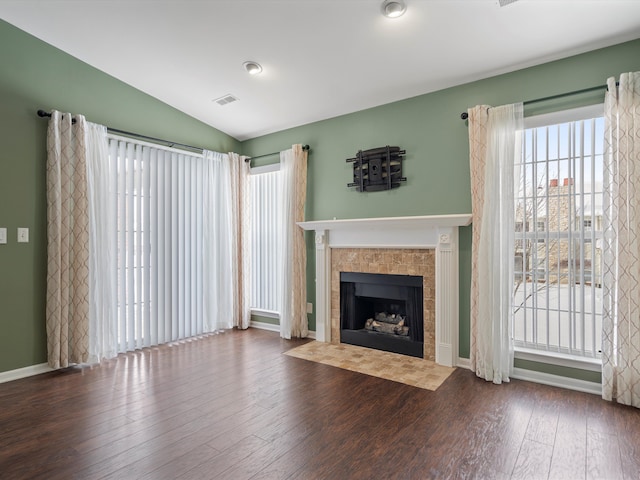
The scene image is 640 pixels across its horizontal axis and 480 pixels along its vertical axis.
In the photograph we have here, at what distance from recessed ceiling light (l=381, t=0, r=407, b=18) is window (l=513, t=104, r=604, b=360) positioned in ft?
4.90

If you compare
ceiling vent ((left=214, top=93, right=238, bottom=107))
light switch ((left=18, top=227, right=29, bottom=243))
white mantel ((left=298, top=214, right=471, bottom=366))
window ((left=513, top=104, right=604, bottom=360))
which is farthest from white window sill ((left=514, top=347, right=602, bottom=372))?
light switch ((left=18, top=227, right=29, bottom=243))

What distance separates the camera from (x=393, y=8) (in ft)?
8.24

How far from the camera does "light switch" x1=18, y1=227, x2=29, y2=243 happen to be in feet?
10.4

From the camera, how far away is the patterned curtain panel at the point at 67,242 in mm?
3242

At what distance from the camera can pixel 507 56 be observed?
296cm

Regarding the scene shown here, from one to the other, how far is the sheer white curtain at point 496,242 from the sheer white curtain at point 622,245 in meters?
0.63

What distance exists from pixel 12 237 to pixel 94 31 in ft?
6.32

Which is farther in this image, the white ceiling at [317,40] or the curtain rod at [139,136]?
the curtain rod at [139,136]

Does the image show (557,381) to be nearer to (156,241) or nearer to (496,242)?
(496,242)

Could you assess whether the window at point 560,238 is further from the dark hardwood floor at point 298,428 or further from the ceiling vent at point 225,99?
the ceiling vent at point 225,99

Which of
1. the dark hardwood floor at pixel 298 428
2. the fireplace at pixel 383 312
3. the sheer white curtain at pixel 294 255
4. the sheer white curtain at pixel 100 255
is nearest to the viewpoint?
the dark hardwood floor at pixel 298 428

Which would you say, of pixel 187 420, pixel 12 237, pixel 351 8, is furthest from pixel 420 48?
pixel 12 237

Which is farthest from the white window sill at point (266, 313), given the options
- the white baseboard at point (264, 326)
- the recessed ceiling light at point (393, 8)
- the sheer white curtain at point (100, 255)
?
the recessed ceiling light at point (393, 8)

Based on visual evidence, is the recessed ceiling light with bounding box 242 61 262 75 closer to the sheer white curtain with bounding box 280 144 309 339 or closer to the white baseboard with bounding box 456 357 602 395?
the sheer white curtain with bounding box 280 144 309 339
